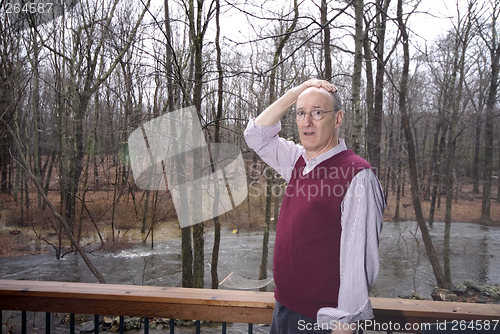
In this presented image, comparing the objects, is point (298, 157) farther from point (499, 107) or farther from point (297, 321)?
point (499, 107)

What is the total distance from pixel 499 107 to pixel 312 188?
43.1ft

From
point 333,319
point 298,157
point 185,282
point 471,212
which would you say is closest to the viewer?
point 333,319

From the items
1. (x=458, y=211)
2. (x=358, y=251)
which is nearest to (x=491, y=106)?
(x=458, y=211)

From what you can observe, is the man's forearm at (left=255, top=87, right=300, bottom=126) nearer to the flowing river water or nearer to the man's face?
the man's face

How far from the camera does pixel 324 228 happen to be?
0.85m

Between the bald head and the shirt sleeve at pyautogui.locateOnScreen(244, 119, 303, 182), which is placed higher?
the bald head

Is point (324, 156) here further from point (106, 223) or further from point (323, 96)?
point (106, 223)

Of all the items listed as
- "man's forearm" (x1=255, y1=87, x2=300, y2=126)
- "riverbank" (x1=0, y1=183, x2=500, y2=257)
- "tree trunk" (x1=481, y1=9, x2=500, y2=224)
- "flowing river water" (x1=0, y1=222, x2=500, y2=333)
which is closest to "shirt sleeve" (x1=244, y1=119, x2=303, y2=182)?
"man's forearm" (x1=255, y1=87, x2=300, y2=126)

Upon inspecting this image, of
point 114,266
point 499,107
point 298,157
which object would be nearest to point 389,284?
point 114,266

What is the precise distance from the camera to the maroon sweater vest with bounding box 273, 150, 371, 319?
2.76ft

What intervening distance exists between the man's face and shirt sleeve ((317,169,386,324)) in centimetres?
20

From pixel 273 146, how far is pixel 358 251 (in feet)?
1.58

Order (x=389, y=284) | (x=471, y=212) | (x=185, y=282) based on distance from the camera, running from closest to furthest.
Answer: (x=185, y=282)
(x=389, y=284)
(x=471, y=212)

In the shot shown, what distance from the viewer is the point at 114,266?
739 cm
